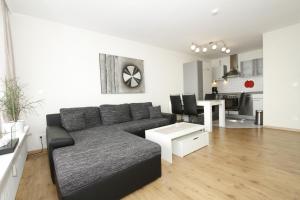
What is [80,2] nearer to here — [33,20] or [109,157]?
[33,20]

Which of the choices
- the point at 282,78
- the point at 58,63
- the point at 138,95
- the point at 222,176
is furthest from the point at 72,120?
the point at 282,78

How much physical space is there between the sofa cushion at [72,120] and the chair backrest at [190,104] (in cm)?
268

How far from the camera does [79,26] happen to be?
10.4 ft

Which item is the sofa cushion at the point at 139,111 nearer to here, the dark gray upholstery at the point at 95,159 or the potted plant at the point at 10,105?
the dark gray upholstery at the point at 95,159

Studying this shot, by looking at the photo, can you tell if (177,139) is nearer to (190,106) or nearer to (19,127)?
(190,106)

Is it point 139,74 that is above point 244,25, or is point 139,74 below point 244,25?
below

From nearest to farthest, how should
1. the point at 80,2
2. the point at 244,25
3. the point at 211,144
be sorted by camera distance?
the point at 80,2, the point at 211,144, the point at 244,25

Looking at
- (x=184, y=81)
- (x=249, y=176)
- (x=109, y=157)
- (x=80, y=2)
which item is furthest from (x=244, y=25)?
(x=109, y=157)

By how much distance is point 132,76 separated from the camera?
406 centimetres

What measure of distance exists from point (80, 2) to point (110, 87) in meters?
1.81

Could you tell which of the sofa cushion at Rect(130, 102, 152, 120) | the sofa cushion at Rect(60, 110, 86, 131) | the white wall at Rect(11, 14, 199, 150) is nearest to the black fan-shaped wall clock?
the white wall at Rect(11, 14, 199, 150)

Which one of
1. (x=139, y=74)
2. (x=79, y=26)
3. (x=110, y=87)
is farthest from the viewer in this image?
(x=139, y=74)

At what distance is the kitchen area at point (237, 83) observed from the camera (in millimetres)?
5180

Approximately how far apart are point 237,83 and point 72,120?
6073mm
